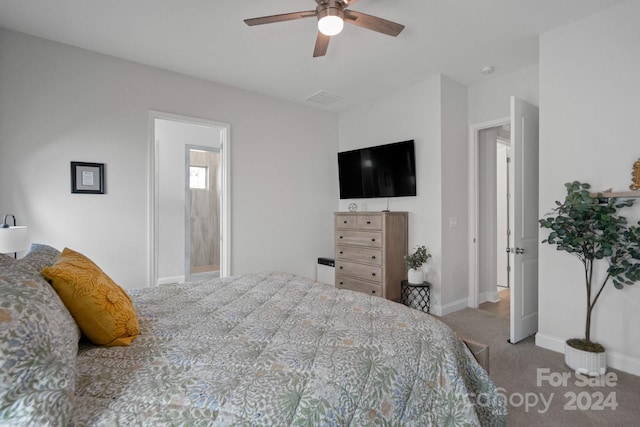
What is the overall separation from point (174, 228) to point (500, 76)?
5.10 meters

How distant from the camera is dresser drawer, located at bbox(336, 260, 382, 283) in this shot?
3.79 meters

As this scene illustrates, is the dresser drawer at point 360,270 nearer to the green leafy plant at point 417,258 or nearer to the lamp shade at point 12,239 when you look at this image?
the green leafy plant at point 417,258

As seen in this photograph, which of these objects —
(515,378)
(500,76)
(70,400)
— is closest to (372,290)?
(515,378)

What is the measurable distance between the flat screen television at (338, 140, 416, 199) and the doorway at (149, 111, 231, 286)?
2358 millimetres

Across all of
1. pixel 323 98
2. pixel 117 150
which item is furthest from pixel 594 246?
pixel 117 150

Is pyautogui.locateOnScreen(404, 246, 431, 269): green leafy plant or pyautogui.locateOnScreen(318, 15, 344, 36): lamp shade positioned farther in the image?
pyautogui.locateOnScreen(404, 246, 431, 269): green leafy plant

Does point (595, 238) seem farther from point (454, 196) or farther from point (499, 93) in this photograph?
point (499, 93)

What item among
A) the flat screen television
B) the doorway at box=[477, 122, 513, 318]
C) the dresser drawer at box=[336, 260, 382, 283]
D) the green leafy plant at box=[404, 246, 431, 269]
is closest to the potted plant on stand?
the green leafy plant at box=[404, 246, 431, 269]

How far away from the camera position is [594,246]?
235cm

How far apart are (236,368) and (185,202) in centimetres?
443

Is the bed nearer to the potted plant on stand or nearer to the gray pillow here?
the gray pillow

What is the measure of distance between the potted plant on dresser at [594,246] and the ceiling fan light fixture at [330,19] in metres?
2.16

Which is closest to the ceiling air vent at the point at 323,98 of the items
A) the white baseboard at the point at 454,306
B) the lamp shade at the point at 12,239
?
the white baseboard at the point at 454,306

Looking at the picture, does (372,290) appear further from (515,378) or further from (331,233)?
(515,378)
